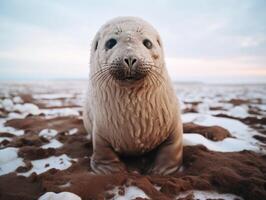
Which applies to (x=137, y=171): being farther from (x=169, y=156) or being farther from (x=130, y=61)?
(x=130, y=61)

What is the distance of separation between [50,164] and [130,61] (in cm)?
163

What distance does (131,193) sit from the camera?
Result: 6.02 ft

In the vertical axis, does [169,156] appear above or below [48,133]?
above

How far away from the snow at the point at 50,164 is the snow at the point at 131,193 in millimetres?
902

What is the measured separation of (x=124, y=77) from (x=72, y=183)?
1045 millimetres

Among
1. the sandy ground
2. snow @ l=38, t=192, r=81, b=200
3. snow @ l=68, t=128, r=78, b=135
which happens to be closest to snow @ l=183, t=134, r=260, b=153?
the sandy ground

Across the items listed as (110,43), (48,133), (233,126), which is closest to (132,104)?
(110,43)

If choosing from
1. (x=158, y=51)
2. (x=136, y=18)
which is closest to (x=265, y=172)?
(x=158, y=51)

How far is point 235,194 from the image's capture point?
1.86 m

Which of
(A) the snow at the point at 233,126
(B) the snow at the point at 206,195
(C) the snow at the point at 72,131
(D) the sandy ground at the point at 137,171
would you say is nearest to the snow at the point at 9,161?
(D) the sandy ground at the point at 137,171

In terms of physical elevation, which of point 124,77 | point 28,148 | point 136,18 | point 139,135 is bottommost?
point 28,148

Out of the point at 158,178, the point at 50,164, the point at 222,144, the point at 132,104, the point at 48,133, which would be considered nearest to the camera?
the point at 158,178

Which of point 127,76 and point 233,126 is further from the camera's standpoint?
point 233,126

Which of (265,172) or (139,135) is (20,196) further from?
(265,172)
